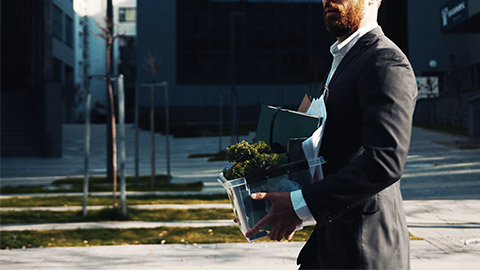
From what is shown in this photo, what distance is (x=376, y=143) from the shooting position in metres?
1.84

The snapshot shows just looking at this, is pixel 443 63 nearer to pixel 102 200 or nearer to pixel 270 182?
pixel 102 200

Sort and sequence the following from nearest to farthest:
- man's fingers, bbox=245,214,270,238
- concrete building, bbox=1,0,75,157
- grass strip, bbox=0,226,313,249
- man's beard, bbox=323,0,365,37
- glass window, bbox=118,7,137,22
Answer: man's fingers, bbox=245,214,270,238
man's beard, bbox=323,0,365,37
grass strip, bbox=0,226,313,249
concrete building, bbox=1,0,75,157
glass window, bbox=118,7,137,22

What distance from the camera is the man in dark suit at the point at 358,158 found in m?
1.86

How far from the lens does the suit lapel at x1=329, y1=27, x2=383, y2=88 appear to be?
2127 millimetres

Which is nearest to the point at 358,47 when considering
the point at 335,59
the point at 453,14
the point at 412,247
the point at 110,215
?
the point at 335,59

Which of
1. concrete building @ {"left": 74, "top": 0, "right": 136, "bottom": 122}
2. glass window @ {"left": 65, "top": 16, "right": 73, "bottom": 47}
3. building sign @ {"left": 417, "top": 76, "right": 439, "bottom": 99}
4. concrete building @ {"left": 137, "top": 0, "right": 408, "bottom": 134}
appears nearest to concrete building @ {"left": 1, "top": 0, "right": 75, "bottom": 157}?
concrete building @ {"left": 137, "top": 0, "right": 408, "bottom": 134}

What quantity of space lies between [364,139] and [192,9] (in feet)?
156

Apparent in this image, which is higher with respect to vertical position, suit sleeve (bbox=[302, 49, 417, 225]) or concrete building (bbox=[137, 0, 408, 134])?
concrete building (bbox=[137, 0, 408, 134])

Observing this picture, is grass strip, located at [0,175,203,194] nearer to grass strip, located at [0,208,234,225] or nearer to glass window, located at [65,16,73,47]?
grass strip, located at [0,208,234,225]

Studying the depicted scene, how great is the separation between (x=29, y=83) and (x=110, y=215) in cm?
2271

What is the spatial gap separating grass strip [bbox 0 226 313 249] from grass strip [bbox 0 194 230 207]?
111 inches

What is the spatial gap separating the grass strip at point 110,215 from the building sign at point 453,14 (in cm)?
1383

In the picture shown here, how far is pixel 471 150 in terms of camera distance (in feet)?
66.1

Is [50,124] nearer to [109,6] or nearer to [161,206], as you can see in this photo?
[109,6]
